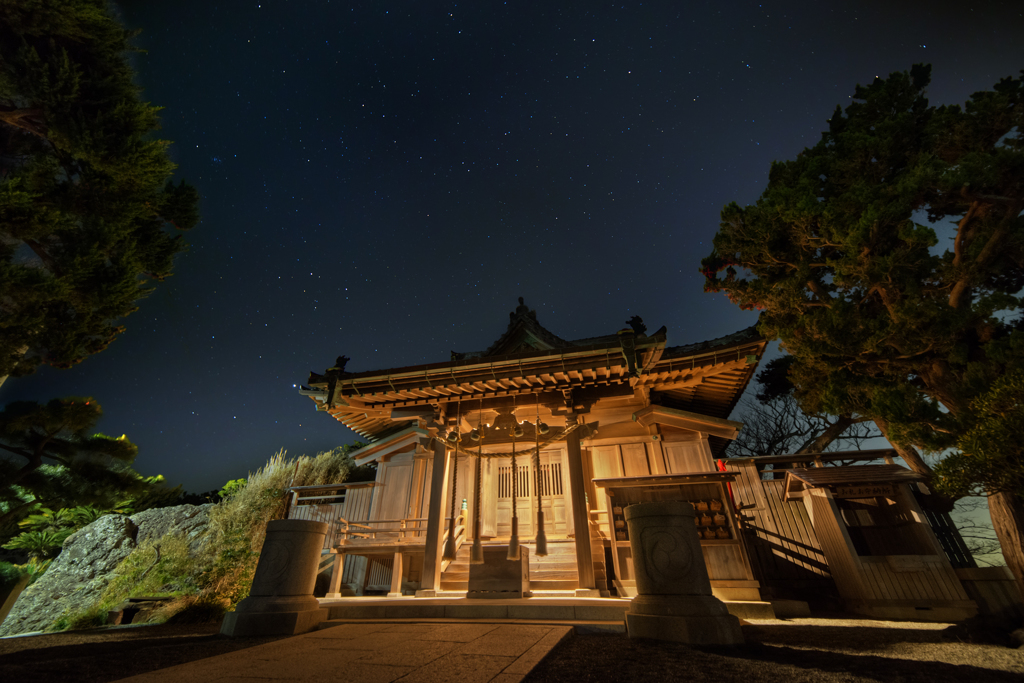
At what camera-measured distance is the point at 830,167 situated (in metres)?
8.12

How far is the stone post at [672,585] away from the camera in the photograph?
4.54 m

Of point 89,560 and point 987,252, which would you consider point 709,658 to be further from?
point 89,560

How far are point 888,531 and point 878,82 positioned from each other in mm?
10029

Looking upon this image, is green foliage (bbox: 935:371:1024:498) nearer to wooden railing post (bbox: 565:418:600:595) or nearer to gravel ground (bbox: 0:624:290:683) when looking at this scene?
wooden railing post (bbox: 565:418:600:595)

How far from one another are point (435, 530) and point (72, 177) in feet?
30.1

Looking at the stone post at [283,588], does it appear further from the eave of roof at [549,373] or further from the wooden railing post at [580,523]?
the wooden railing post at [580,523]

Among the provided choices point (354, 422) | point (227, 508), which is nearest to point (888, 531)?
point (354, 422)

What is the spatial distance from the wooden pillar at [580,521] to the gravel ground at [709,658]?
9.19 ft

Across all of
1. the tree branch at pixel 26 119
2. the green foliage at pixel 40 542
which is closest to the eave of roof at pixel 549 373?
the tree branch at pixel 26 119

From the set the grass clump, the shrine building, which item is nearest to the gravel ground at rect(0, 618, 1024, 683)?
the shrine building

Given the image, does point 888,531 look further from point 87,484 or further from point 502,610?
point 87,484

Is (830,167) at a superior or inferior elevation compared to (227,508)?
superior

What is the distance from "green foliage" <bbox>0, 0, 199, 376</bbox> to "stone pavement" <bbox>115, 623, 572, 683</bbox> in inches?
218

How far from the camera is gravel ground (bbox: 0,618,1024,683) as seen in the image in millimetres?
3219
